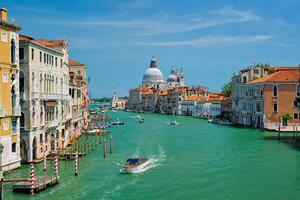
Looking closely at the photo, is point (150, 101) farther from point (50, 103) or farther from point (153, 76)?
point (50, 103)

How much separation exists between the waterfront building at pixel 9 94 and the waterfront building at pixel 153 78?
108m

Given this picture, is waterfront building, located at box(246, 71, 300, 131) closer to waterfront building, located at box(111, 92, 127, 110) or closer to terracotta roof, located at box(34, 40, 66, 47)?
terracotta roof, located at box(34, 40, 66, 47)

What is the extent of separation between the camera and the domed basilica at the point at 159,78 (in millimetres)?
125938

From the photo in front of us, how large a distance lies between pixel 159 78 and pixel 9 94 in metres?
111

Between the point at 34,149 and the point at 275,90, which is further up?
the point at 275,90

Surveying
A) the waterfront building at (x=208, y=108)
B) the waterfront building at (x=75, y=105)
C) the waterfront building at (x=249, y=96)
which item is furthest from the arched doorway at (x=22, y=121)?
the waterfront building at (x=208, y=108)

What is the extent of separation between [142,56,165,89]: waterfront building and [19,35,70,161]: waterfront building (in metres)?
101

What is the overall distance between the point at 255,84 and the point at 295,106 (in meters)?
4.61

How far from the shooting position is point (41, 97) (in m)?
21.8

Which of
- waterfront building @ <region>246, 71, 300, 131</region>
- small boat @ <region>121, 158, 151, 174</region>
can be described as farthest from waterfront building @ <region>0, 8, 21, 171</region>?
waterfront building @ <region>246, 71, 300, 131</region>

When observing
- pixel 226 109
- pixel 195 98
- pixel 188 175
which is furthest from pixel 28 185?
pixel 195 98

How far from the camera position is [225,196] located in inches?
591

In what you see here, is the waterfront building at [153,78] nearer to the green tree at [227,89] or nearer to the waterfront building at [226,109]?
the green tree at [227,89]

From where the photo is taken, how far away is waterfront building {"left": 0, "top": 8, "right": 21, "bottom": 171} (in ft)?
57.8
